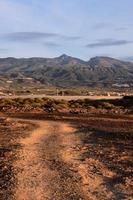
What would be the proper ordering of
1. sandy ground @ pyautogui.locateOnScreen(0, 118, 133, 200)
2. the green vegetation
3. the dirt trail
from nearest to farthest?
the dirt trail, sandy ground @ pyautogui.locateOnScreen(0, 118, 133, 200), the green vegetation

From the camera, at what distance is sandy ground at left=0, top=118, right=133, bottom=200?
13.9m

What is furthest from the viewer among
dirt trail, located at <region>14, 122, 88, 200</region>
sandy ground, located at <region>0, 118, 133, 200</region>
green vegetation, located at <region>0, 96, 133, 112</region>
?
green vegetation, located at <region>0, 96, 133, 112</region>

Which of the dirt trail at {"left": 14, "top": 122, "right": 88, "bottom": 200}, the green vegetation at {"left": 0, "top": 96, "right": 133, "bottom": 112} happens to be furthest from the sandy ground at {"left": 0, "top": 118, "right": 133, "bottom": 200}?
the green vegetation at {"left": 0, "top": 96, "right": 133, "bottom": 112}

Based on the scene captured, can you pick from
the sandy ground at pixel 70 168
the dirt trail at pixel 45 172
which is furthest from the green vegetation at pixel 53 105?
the dirt trail at pixel 45 172

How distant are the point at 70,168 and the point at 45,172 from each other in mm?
1071

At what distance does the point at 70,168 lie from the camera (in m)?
17.5

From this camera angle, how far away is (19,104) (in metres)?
63.1

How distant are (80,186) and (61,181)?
826 millimetres

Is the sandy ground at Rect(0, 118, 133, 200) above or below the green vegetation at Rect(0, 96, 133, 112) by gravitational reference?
below

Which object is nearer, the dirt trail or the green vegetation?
the dirt trail

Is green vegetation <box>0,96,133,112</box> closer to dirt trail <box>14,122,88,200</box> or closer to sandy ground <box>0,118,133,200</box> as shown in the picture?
sandy ground <box>0,118,133,200</box>

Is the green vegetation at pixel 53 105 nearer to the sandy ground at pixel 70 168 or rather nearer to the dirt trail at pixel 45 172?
the sandy ground at pixel 70 168

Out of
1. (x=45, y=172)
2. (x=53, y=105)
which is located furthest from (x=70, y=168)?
(x=53, y=105)

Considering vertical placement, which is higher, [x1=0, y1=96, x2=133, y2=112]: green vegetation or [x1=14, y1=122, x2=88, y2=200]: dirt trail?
[x1=0, y1=96, x2=133, y2=112]: green vegetation
